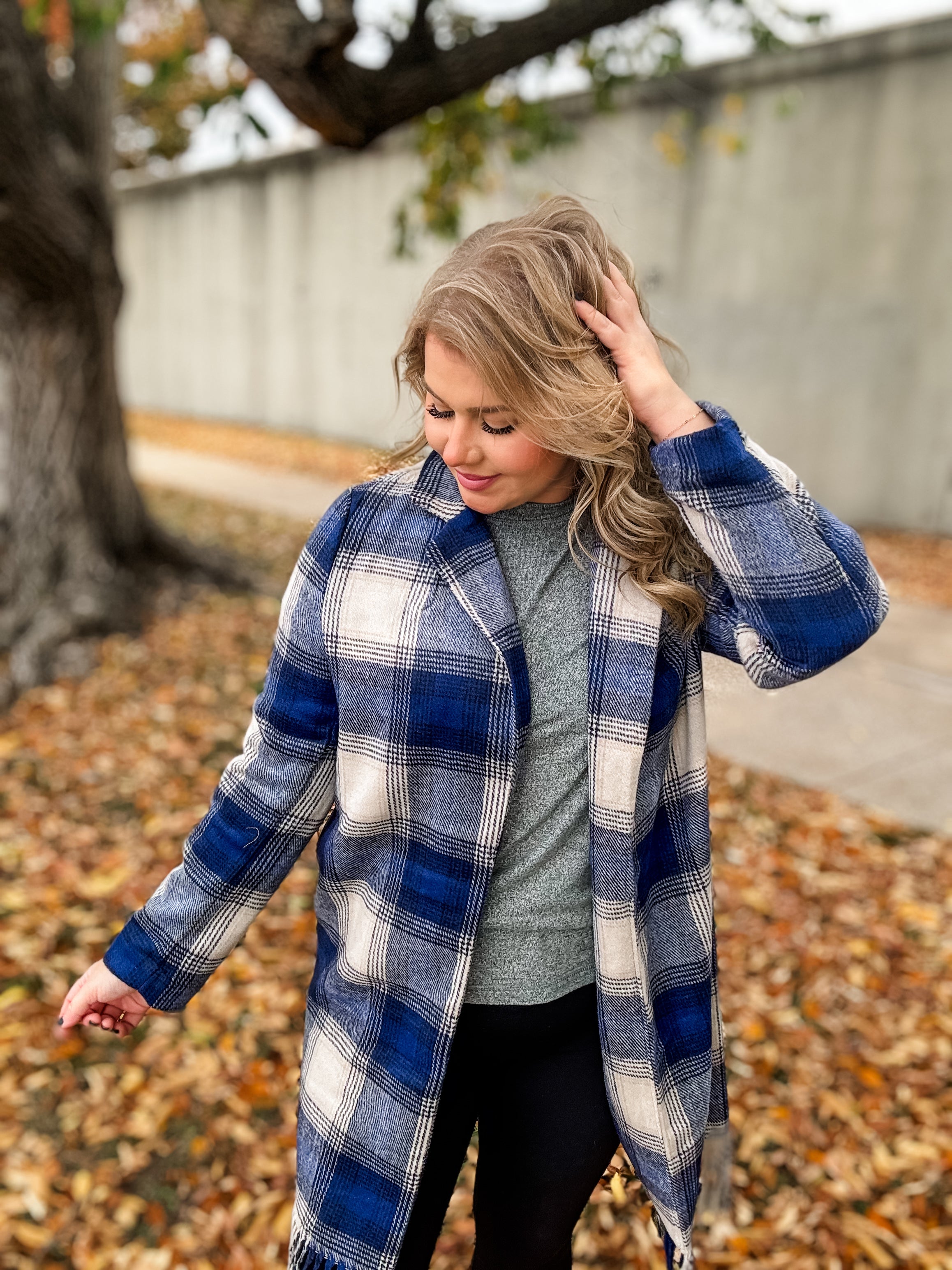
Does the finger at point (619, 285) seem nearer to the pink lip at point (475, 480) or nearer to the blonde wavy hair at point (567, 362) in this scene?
the blonde wavy hair at point (567, 362)

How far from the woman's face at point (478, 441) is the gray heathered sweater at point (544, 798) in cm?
8

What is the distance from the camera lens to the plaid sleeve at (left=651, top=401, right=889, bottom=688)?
136 cm

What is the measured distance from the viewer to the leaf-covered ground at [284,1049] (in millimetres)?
2430

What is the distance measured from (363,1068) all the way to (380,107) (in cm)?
337

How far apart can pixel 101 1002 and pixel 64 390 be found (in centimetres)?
492

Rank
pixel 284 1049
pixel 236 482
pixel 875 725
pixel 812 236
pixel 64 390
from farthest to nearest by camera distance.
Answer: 1. pixel 236 482
2. pixel 812 236
3. pixel 64 390
4. pixel 875 725
5. pixel 284 1049

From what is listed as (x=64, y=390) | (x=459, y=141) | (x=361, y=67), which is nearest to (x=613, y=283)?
(x=361, y=67)

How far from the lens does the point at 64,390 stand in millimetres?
5762

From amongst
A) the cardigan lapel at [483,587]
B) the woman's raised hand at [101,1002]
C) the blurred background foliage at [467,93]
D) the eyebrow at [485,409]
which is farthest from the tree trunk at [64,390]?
the eyebrow at [485,409]

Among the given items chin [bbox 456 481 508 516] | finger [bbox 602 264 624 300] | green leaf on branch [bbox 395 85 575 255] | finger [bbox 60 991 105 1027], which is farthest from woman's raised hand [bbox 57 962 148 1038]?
green leaf on branch [bbox 395 85 575 255]

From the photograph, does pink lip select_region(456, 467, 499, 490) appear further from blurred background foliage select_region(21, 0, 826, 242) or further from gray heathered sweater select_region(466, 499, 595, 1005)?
blurred background foliage select_region(21, 0, 826, 242)

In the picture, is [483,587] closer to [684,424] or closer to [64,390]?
[684,424]

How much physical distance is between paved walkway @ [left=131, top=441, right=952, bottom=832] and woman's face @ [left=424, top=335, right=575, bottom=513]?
2675mm

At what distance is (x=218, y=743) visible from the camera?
15.4 ft
